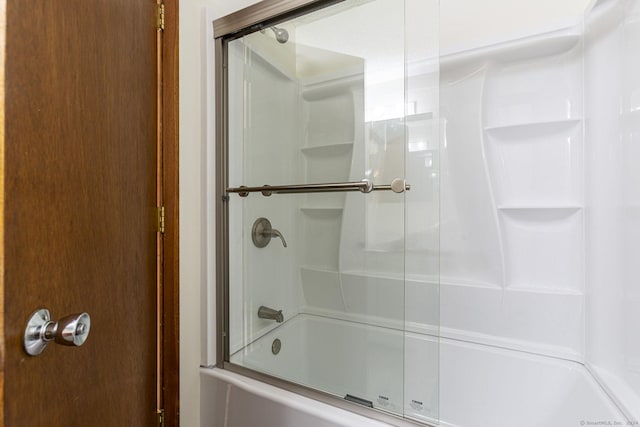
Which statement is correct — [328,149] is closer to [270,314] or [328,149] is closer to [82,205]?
[270,314]

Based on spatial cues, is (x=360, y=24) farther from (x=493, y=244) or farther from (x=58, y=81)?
(x=493, y=244)

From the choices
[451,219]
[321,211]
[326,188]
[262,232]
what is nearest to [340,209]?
[321,211]

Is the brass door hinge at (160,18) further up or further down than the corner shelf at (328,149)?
further up

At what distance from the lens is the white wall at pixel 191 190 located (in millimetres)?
1101

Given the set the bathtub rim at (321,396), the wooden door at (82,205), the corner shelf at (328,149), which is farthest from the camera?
the corner shelf at (328,149)

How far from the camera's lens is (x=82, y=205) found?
0.70 metres

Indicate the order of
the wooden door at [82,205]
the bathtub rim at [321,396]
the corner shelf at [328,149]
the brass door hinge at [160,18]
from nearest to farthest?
the wooden door at [82,205] < the bathtub rim at [321,396] < the brass door hinge at [160,18] < the corner shelf at [328,149]

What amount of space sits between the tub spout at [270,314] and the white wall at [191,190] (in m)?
0.30

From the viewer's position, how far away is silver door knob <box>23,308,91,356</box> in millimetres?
533

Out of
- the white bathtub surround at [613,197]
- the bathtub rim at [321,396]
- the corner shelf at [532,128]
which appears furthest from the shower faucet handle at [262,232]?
the white bathtub surround at [613,197]

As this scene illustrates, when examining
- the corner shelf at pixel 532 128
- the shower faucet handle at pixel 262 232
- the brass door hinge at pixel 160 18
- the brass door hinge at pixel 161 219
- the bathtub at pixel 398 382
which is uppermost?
the brass door hinge at pixel 160 18

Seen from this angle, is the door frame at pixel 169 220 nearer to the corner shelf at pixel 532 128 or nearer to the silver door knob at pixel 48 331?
the silver door knob at pixel 48 331

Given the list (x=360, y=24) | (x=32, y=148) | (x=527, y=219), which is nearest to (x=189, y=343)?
(x=32, y=148)

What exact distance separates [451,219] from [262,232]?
37.7 inches
